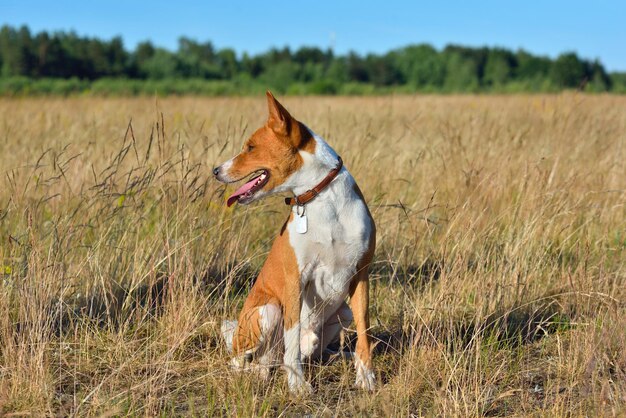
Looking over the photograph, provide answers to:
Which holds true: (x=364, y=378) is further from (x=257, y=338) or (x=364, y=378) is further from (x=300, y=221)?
(x=300, y=221)

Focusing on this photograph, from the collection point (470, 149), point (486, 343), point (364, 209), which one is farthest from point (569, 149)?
point (364, 209)

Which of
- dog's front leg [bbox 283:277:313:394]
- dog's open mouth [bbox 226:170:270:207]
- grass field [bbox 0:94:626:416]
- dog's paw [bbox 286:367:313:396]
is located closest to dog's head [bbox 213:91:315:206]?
dog's open mouth [bbox 226:170:270:207]

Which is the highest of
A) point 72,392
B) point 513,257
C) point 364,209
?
point 364,209

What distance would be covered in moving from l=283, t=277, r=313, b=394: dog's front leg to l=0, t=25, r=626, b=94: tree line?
75.3 feet

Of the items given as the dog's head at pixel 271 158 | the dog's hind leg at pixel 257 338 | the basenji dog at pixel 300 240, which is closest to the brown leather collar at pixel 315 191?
the basenji dog at pixel 300 240

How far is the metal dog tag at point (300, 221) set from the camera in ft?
10.9

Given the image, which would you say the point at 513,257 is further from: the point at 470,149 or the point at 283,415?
the point at 470,149

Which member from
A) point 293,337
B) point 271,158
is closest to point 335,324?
point 293,337

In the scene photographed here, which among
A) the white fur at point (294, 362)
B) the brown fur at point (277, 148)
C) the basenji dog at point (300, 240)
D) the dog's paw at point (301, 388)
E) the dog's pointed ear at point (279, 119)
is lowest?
the dog's paw at point (301, 388)

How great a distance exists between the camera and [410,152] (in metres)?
7.45

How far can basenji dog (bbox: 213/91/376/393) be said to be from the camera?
130 inches

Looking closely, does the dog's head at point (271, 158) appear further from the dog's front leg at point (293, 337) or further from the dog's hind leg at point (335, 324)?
the dog's hind leg at point (335, 324)

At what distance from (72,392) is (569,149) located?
18.3ft

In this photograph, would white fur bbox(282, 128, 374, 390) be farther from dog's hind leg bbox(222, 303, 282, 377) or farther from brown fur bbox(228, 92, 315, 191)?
dog's hind leg bbox(222, 303, 282, 377)
